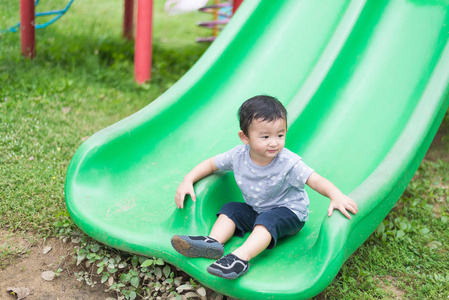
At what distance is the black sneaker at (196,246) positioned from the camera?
2.31 metres

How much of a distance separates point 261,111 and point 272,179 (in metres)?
0.37

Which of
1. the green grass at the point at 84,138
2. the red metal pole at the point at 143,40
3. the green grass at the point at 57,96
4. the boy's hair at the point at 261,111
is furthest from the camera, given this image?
the red metal pole at the point at 143,40

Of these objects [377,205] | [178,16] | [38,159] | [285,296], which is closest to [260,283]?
[285,296]

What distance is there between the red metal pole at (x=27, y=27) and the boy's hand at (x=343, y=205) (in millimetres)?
3965

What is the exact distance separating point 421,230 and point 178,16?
267 inches

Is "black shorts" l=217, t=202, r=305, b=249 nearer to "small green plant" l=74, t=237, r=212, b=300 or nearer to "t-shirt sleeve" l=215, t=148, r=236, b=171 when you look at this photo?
"t-shirt sleeve" l=215, t=148, r=236, b=171

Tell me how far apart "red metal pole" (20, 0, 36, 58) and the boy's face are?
11.7ft

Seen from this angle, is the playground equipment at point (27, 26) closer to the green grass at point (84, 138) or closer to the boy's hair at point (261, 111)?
the green grass at point (84, 138)

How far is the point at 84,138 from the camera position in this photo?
3869 mm

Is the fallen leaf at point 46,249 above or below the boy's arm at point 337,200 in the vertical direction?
below

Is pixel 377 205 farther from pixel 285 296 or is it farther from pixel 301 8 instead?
pixel 301 8

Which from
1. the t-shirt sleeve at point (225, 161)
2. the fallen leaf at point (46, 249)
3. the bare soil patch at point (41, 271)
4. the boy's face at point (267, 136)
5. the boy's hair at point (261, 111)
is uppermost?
the boy's hair at point (261, 111)

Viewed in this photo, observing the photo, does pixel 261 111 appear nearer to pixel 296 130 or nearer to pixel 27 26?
pixel 296 130

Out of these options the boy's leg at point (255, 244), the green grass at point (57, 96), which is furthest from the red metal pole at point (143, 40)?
the boy's leg at point (255, 244)
